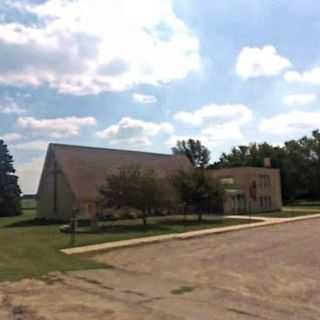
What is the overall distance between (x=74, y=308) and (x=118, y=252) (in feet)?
44.3

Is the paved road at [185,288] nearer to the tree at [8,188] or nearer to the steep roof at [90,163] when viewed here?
the steep roof at [90,163]

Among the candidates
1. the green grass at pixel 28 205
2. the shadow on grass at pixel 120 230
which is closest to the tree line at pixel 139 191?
the shadow on grass at pixel 120 230

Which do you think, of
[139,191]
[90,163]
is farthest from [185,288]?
[90,163]

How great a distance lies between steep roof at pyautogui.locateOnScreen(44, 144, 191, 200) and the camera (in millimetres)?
52719

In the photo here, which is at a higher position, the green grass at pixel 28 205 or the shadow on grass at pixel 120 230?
the green grass at pixel 28 205

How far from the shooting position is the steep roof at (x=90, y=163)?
173 ft

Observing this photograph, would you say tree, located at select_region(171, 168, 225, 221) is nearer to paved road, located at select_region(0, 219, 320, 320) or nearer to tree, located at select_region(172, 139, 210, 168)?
paved road, located at select_region(0, 219, 320, 320)

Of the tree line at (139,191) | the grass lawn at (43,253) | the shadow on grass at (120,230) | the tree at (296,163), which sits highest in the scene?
the tree at (296,163)

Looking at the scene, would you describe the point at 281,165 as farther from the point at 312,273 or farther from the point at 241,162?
the point at 312,273

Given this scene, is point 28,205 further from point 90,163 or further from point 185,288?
point 185,288

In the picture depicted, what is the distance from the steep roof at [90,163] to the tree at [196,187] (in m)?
2.33

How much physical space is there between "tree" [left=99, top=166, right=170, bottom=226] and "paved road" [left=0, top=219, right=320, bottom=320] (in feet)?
49.1

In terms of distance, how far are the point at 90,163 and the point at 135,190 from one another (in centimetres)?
1540

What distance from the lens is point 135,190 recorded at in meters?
41.6
